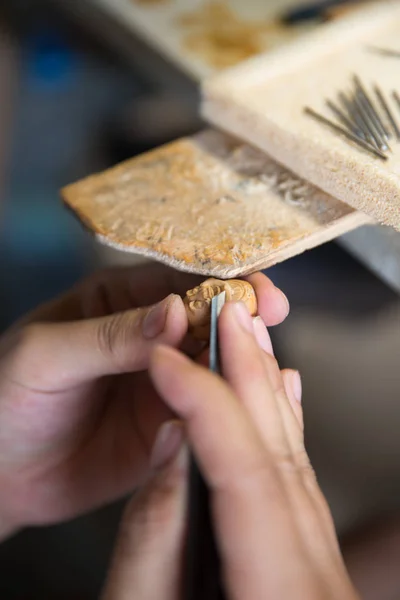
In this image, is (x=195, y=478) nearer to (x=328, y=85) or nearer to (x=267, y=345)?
(x=267, y=345)

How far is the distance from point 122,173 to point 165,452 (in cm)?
36

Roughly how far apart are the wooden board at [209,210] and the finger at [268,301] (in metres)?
0.02

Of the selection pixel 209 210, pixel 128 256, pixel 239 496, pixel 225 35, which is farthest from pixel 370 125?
pixel 128 256

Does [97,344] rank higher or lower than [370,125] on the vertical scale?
lower

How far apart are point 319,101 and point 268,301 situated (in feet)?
0.93

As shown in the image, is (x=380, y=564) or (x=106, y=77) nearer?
(x=380, y=564)

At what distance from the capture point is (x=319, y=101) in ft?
2.29

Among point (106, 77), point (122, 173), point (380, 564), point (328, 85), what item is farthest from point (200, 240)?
point (106, 77)

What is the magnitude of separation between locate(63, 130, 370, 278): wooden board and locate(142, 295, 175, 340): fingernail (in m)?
0.05

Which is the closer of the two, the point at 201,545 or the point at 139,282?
the point at 201,545

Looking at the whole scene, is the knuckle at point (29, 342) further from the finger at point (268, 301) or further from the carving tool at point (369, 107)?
the carving tool at point (369, 107)

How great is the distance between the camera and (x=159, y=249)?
1.88 feet

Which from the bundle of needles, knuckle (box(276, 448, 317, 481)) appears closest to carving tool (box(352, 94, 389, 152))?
the bundle of needles

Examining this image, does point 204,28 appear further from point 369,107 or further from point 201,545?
point 201,545
